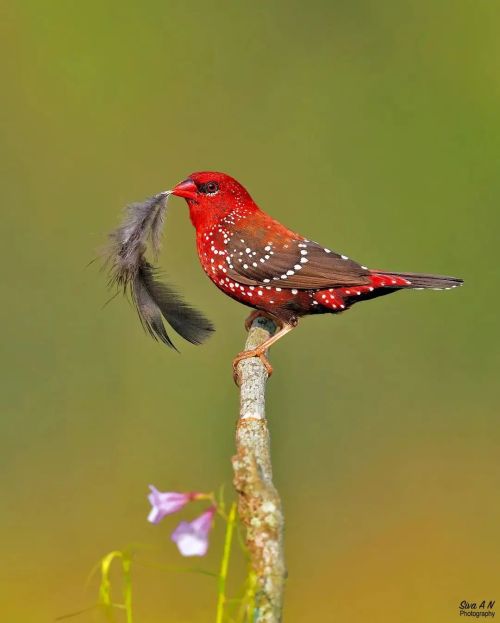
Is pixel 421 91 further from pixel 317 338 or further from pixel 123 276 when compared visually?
pixel 123 276

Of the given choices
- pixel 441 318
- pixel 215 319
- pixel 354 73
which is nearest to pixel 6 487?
pixel 215 319

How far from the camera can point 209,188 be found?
502cm

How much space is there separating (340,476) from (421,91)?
165 inches

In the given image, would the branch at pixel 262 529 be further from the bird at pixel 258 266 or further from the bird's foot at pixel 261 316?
the bird's foot at pixel 261 316

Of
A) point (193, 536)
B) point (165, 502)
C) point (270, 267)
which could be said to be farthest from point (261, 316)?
point (193, 536)

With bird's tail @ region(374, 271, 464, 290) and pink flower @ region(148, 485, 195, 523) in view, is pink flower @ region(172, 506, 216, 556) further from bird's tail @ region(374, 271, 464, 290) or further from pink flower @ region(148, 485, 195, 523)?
bird's tail @ region(374, 271, 464, 290)

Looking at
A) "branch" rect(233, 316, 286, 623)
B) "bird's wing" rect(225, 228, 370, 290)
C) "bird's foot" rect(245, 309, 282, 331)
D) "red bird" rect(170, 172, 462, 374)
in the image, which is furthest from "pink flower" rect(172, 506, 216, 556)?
"bird's foot" rect(245, 309, 282, 331)

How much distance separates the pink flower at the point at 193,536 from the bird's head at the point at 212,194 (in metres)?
3.37

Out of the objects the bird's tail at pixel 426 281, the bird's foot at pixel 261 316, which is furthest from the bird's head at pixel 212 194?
the bird's tail at pixel 426 281

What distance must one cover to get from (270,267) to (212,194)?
19.2 inches

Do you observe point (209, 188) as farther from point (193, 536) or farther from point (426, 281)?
point (193, 536)

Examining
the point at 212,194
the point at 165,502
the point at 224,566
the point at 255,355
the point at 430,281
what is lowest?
the point at 224,566

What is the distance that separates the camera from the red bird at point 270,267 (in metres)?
4.80

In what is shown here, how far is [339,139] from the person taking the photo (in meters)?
9.45
